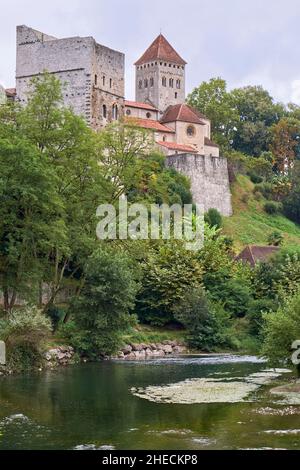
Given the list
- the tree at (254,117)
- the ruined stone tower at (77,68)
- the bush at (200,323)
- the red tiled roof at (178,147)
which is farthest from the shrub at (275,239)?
the tree at (254,117)

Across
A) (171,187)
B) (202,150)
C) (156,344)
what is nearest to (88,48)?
(171,187)

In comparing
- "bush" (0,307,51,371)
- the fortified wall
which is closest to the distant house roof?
the fortified wall

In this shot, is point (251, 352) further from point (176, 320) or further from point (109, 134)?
point (109, 134)

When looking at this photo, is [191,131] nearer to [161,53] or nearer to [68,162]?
[161,53]

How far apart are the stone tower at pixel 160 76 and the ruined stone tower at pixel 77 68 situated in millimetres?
23041

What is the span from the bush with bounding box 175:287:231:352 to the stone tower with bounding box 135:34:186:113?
49696mm

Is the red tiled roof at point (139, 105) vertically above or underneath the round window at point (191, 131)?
above

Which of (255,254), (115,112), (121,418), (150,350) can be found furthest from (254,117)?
(121,418)

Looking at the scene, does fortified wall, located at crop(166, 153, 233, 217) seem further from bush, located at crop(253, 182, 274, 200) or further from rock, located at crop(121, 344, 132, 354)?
rock, located at crop(121, 344, 132, 354)

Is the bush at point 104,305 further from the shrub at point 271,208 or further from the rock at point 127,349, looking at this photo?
the shrub at point 271,208

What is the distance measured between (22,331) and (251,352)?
54.0ft

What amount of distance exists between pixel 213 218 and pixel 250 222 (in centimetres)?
654

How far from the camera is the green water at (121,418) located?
2455cm

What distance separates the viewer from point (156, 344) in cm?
5509
